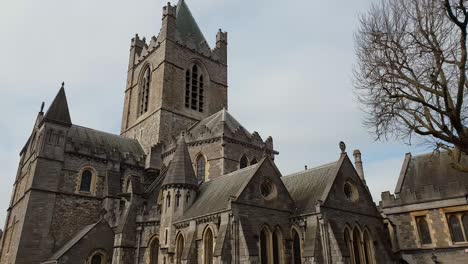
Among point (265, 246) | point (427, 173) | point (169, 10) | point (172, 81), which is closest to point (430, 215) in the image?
point (427, 173)

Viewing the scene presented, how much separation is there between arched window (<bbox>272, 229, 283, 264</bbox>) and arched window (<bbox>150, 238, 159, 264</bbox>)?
25.8ft

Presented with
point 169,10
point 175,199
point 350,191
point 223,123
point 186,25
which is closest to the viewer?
point 350,191

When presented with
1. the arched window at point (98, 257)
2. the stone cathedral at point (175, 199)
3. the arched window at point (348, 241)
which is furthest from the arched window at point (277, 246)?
the arched window at point (98, 257)

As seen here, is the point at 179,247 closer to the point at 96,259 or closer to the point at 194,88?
the point at 96,259

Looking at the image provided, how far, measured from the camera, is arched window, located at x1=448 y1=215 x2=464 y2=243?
22.2 m

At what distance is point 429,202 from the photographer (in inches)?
930

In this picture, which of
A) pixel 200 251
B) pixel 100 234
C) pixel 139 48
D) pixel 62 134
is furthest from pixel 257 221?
pixel 139 48

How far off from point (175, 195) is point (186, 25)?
88.1 ft

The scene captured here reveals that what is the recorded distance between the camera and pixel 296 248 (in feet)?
64.9

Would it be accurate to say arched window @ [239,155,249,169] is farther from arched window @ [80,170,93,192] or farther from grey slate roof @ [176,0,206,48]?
grey slate roof @ [176,0,206,48]

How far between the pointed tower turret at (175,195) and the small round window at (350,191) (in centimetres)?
952

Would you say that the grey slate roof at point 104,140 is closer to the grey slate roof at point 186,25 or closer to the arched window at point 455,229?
the grey slate roof at point 186,25

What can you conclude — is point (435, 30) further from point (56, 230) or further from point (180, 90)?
point (180, 90)

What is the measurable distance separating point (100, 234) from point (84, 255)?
1591 mm
